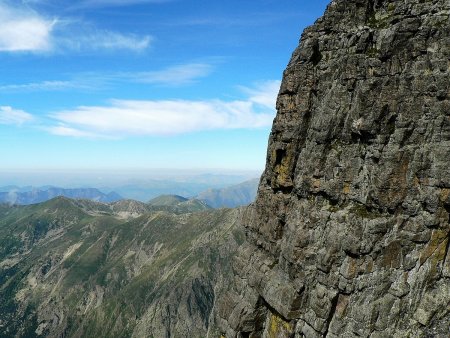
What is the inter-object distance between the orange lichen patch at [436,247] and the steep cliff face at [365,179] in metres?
0.09

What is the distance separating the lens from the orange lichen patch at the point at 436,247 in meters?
35.9

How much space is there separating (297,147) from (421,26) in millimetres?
18870

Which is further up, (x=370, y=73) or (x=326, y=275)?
(x=370, y=73)

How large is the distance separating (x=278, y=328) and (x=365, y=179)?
67.9ft

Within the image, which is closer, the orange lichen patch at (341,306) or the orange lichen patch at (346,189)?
the orange lichen patch at (341,306)

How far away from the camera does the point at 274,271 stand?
161 ft

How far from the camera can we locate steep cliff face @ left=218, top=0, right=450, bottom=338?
36031 millimetres

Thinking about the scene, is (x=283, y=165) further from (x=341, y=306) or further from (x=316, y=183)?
(x=341, y=306)

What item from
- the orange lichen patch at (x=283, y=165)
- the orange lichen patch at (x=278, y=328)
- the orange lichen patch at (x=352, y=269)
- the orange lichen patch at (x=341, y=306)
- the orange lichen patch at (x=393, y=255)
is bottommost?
the orange lichen patch at (x=278, y=328)

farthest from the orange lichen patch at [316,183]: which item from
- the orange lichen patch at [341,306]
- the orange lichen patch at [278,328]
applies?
the orange lichen patch at [278,328]

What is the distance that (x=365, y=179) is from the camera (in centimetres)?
3988

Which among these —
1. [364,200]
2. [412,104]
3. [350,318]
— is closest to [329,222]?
[364,200]

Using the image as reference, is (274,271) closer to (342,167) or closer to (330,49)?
(342,167)

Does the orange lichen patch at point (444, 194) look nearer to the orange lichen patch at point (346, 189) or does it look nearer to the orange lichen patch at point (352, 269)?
the orange lichen patch at point (346, 189)
